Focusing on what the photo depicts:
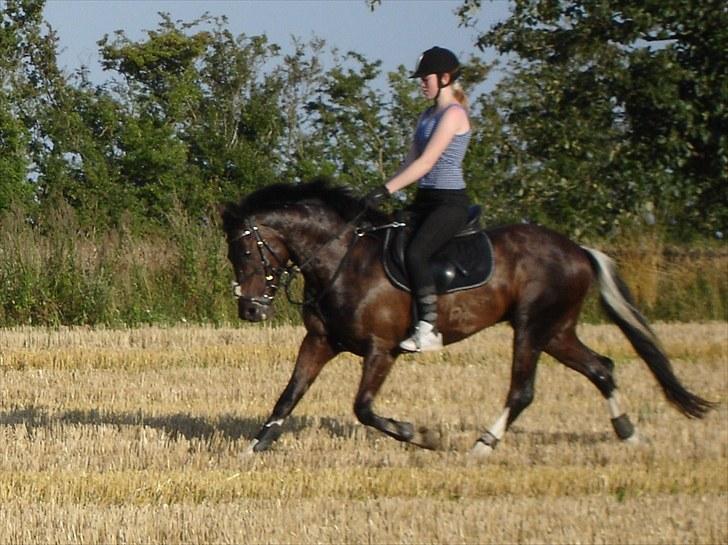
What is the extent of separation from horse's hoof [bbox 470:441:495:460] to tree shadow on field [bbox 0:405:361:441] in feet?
4.01

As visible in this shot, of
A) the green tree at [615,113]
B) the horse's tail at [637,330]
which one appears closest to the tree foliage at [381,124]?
the green tree at [615,113]

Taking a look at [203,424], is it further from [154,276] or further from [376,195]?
[154,276]

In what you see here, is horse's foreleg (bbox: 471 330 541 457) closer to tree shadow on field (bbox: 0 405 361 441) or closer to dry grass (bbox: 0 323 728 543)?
dry grass (bbox: 0 323 728 543)

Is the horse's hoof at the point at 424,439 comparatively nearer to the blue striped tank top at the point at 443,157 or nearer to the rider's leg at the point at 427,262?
the rider's leg at the point at 427,262

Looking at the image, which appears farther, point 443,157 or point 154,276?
point 154,276

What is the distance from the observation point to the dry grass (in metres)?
6.74

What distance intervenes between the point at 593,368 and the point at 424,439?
1.42 metres

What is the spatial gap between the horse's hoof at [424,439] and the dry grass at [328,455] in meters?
0.10

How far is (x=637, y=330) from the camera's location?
9.85 m

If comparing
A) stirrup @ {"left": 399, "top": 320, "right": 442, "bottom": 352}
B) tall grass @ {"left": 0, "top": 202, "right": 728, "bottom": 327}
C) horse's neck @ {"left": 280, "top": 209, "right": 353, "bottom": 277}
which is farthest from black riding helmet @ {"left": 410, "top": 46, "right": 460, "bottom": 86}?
tall grass @ {"left": 0, "top": 202, "right": 728, "bottom": 327}

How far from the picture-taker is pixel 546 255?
30.7ft

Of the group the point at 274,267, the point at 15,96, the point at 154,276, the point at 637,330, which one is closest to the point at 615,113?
the point at 154,276

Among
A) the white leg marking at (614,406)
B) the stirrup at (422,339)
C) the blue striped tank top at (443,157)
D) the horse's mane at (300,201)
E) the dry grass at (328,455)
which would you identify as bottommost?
the dry grass at (328,455)

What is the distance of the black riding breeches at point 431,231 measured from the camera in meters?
8.72
